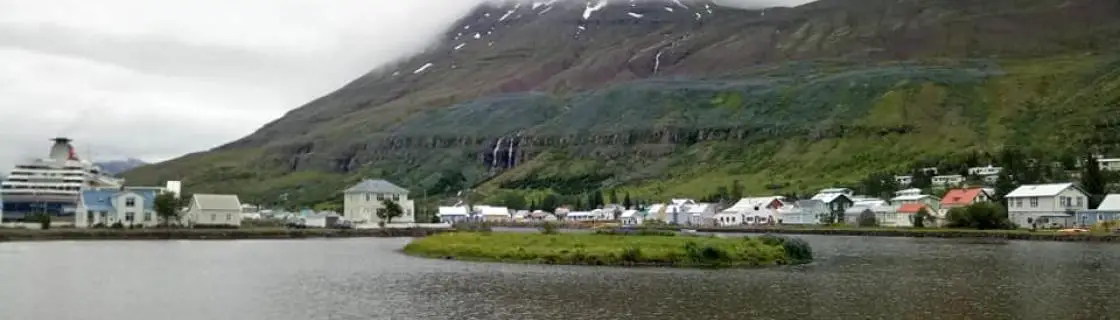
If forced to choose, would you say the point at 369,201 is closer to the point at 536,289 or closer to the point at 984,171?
the point at 536,289

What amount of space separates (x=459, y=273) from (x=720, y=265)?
1282 cm

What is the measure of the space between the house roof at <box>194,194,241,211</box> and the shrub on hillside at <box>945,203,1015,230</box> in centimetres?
7167

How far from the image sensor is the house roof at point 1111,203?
91000 mm

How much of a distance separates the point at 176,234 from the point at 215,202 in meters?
15.2

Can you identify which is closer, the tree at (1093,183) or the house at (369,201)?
the tree at (1093,183)

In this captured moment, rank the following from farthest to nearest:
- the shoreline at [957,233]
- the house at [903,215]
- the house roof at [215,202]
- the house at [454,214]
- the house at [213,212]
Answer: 1. the house at [454,214]
2. the house at [903,215]
3. the house roof at [215,202]
4. the house at [213,212]
5. the shoreline at [957,233]

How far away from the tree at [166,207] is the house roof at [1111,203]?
87472 mm

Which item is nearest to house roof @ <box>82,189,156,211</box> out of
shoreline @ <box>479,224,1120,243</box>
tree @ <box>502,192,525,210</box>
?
shoreline @ <box>479,224,1120,243</box>

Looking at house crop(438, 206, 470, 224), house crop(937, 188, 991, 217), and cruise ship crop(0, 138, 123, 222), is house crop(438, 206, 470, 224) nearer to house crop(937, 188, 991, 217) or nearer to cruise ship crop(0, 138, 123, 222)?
cruise ship crop(0, 138, 123, 222)

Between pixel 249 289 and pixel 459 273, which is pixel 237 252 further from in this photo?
pixel 249 289

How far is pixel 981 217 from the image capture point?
93.7 metres

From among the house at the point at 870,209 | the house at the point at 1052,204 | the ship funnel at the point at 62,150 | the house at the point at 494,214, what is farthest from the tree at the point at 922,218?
the ship funnel at the point at 62,150

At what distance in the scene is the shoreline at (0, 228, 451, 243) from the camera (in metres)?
81.0

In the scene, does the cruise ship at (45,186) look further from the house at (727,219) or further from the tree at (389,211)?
the house at (727,219)
